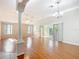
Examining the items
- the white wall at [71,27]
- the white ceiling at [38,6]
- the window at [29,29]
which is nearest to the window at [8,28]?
the white ceiling at [38,6]

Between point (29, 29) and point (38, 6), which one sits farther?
point (29, 29)

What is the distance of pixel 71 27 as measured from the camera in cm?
996

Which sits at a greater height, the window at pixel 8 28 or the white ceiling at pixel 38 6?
the white ceiling at pixel 38 6

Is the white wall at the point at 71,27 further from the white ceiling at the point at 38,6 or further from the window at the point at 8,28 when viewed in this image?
the window at the point at 8,28

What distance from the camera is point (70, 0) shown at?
7.21m

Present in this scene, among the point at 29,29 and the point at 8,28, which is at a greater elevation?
the point at 8,28

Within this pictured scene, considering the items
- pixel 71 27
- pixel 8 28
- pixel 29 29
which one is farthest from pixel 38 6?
pixel 29 29

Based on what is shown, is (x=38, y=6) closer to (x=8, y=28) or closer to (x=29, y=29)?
(x=8, y=28)

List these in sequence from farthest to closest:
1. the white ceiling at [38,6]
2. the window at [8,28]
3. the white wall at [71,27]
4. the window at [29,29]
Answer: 1. the window at [29,29]
2. the window at [8,28]
3. the white wall at [71,27]
4. the white ceiling at [38,6]

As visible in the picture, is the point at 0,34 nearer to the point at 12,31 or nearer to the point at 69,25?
the point at 12,31

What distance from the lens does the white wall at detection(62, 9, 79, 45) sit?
30.3 ft

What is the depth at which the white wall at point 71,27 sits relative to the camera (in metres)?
9.23

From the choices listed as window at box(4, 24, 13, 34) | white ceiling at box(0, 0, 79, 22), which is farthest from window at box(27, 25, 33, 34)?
white ceiling at box(0, 0, 79, 22)

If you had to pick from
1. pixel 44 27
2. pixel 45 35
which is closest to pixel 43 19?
pixel 44 27
